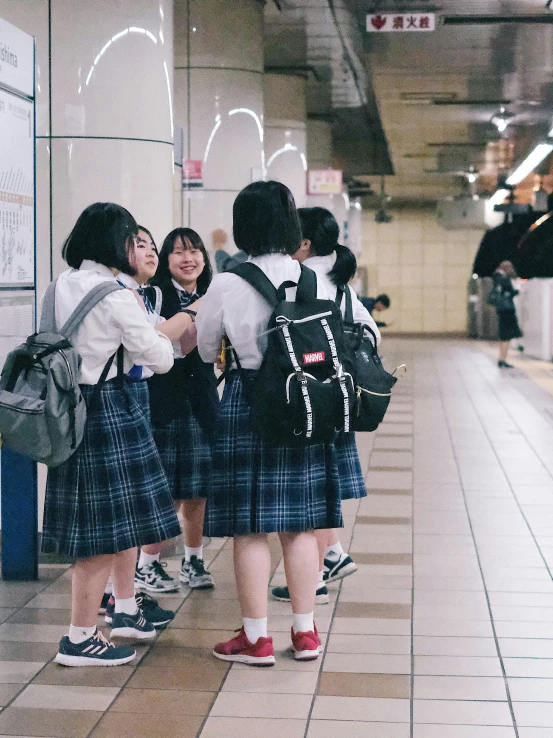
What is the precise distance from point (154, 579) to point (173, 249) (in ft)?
4.79

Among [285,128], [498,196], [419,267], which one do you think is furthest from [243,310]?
[419,267]

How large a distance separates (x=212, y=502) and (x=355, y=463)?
2.69 feet

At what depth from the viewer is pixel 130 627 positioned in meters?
4.29

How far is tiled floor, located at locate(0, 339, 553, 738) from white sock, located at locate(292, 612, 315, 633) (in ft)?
0.39

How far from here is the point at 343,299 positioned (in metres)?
4.71

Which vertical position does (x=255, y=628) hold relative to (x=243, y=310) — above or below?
below

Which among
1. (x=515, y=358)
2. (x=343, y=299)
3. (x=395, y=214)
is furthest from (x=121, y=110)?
(x=395, y=214)

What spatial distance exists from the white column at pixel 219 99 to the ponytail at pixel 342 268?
6667 millimetres

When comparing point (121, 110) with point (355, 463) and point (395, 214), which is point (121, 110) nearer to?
point (355, 463)

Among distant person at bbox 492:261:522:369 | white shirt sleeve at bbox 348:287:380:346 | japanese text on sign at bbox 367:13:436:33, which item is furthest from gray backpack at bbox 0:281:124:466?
distant person at bbox 492:261:522:369

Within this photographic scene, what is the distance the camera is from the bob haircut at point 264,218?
3910 millimetres

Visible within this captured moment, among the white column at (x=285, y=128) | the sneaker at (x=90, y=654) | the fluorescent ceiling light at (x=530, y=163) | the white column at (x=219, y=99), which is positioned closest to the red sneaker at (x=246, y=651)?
the sneaker at (x=90, y=654)

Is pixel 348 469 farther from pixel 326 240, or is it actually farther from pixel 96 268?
pixel 96 268

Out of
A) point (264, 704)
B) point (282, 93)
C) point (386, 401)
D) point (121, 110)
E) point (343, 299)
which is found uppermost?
point (282, 93)
